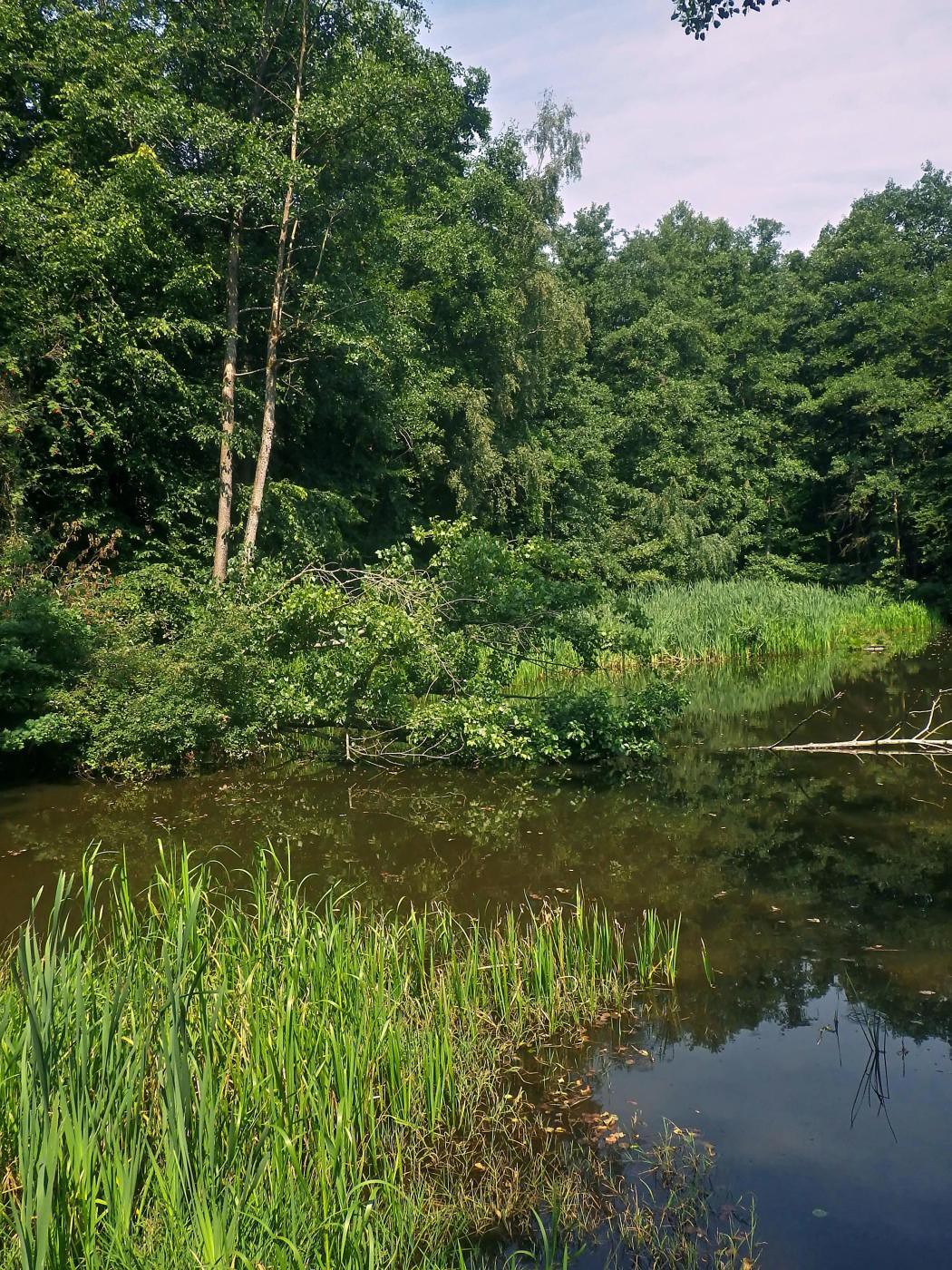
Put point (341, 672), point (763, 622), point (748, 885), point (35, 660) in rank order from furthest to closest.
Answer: point (763, 622) < point (341, 672) < point (35, 660) < point (748, 885)

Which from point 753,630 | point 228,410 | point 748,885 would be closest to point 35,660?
point 228,410

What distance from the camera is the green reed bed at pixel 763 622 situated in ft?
65.5

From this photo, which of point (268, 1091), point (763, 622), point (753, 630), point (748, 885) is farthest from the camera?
point (763, 622)

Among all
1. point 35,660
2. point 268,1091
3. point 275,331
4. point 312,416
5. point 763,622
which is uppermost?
point 275,331

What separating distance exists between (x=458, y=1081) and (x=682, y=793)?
20.6 feet

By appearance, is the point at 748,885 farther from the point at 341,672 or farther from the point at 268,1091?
the point at 341,672

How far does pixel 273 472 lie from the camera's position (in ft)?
60.6

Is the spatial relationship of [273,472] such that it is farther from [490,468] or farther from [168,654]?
[168,654]

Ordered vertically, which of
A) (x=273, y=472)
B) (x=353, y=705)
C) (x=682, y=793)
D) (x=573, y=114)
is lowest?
(x=682, y=793)

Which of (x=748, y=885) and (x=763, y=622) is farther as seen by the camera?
(x=763, y=622)

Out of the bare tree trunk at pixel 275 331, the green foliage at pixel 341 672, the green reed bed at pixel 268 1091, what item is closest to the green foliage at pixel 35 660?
the green foliage at pixel 341 672

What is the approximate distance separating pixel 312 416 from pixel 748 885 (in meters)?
13.2

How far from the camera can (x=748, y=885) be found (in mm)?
7039

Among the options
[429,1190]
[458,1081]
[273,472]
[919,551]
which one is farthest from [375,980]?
[919,551]
